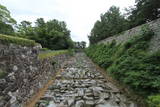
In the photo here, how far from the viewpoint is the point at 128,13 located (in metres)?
7.97

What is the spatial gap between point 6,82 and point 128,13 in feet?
28.0

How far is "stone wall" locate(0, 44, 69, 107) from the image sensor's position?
210 centimetres

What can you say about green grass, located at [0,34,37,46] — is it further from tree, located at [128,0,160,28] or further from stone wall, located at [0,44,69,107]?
tree, located at [128,0,160,28]

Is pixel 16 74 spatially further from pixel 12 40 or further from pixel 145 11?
pixel 145 11

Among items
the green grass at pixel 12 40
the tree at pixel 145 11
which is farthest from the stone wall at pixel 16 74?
the tree at pixel 145 11

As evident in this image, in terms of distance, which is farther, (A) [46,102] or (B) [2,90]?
(A) [46,102]

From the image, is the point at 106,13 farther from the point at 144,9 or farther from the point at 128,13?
the point at 144,9

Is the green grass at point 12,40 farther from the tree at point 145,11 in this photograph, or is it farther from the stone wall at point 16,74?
the tree at point 145,11

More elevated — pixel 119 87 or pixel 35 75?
pixel 35 75

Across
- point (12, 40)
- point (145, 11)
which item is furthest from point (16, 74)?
point (145, 11)

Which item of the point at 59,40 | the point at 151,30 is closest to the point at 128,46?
the point at 151,30

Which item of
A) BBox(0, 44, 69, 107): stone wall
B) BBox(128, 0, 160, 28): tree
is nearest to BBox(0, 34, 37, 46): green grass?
BBox(0, 44, 69, 107): stone wall

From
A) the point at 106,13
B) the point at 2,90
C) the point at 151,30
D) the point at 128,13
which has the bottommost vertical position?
the point at 2,90

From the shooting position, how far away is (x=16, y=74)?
251 cm
